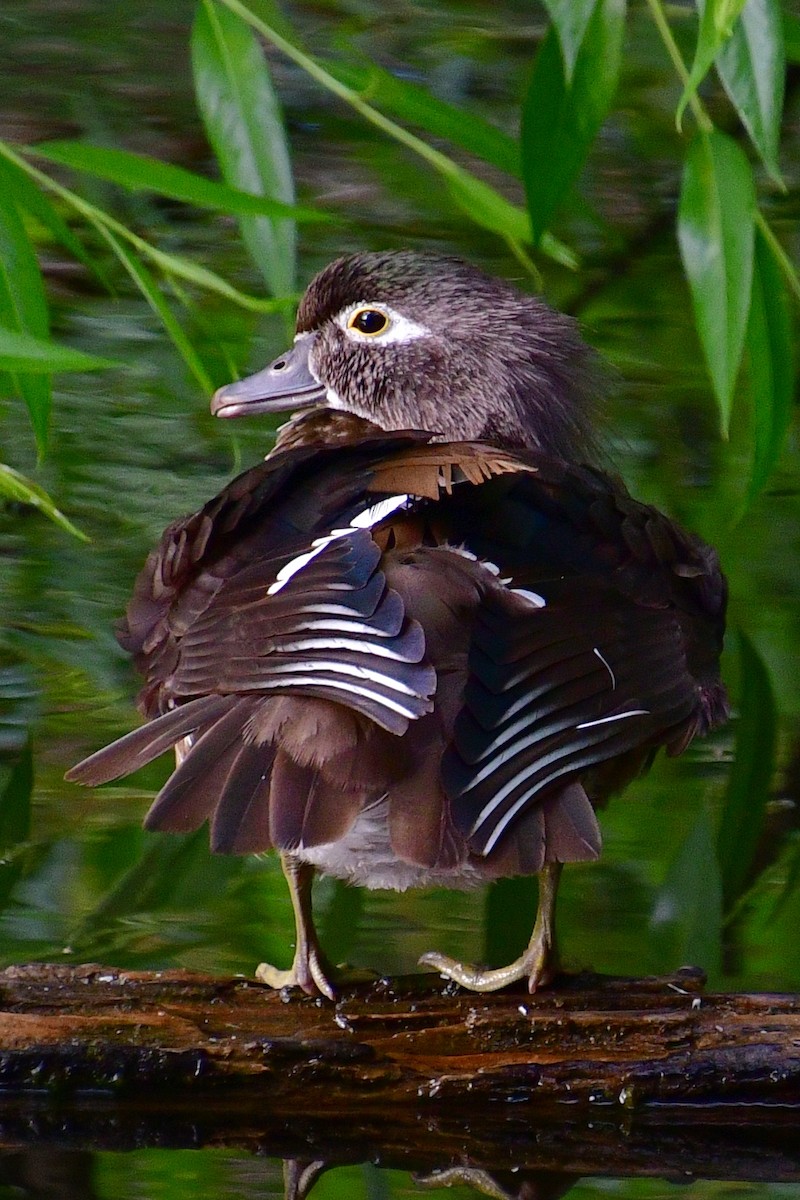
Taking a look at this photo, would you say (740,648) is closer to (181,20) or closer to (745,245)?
(745,245)

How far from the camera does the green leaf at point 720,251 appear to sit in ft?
8.44

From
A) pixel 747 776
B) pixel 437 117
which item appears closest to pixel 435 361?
pixel 437 117

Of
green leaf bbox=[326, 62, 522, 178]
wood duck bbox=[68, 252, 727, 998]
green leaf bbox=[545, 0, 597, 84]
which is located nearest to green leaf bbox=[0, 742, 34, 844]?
wood duck bbox=[68, 252, 727, 998]

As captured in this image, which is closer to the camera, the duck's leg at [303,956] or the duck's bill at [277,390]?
the duck's leg at [303,956]

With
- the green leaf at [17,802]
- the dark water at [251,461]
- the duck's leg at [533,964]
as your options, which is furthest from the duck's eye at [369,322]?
the duck's leg at [533,964]

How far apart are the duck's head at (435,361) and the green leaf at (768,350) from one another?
429mm

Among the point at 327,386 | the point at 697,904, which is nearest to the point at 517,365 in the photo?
the point at 327,386

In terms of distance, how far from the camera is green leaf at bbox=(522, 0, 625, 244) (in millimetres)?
2559

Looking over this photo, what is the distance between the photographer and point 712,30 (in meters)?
2.20

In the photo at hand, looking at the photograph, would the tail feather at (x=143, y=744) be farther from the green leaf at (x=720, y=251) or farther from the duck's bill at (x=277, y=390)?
the duck's bill at (x=277, y=390)

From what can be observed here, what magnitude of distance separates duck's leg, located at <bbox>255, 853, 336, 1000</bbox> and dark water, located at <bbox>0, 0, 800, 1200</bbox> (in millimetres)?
235

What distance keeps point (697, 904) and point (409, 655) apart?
115 centimetres

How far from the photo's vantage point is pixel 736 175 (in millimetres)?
2617

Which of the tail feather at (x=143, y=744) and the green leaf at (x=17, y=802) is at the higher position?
the tail feather at (x=143, y=744)
